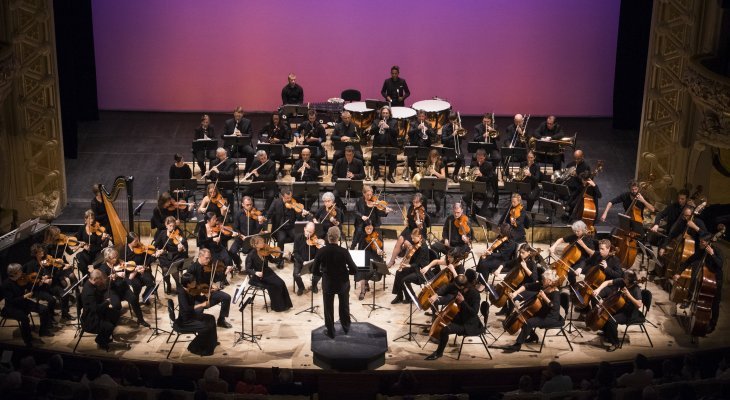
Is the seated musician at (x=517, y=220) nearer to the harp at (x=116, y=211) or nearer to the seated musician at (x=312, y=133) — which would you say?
the seated musician at (x=312, y=133)

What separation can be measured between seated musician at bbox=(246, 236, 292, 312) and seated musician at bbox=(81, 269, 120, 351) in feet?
5.48

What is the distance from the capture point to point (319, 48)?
18.3 metres

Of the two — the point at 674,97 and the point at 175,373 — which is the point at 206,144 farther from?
the point at 674,97

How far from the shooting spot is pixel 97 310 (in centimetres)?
1074

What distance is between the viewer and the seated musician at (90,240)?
39.6 feet

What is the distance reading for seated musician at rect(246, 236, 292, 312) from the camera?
37.3ft

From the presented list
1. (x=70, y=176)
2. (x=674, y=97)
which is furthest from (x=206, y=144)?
(x=674, y=97)

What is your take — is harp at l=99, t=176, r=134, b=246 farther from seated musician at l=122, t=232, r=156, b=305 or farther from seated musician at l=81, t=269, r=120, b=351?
seated musician at l=81, t=269, r=120, b=351

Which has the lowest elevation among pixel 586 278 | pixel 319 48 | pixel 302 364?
pixel 302 364

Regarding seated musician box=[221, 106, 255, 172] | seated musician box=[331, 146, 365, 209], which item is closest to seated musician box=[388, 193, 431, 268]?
seated musician box=[331, 146, 365, 209]

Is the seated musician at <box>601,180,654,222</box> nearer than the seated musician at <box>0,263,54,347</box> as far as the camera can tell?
No

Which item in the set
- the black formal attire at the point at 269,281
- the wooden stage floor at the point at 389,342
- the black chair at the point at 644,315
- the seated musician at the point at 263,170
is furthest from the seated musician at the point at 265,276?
the black chair at the point at 644,315

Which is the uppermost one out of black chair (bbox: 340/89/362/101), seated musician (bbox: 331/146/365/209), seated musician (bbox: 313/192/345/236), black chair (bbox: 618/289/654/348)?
black chair (bbox: 340/89/362/101)

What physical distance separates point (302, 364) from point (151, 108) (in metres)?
9.55
